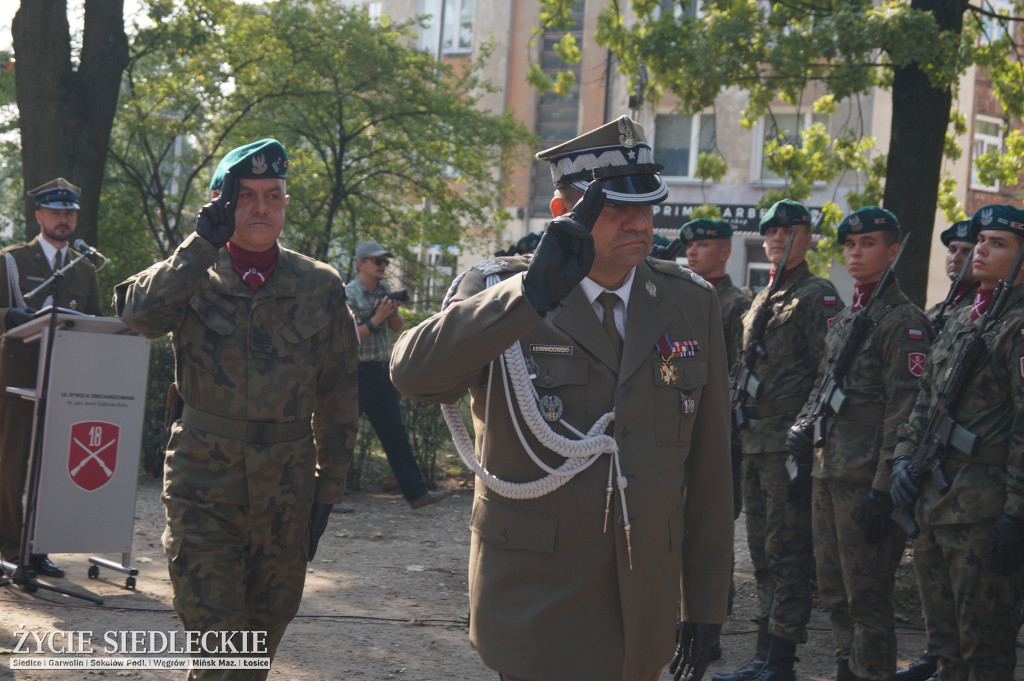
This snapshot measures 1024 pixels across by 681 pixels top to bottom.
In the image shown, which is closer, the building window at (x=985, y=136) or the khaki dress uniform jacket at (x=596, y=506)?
the khaki dress uniform jacket at (x=596, y=506)

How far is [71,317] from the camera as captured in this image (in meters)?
6.27

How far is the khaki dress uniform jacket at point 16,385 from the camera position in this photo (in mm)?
6926

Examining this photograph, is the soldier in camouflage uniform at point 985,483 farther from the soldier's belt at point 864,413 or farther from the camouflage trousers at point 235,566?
the camouflage trousers at point 235,566

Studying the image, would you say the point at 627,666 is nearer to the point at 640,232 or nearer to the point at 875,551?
the point at 640,232

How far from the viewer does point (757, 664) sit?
5844 millimetres

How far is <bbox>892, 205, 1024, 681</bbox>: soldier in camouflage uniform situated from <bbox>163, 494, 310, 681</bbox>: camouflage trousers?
2.78 m

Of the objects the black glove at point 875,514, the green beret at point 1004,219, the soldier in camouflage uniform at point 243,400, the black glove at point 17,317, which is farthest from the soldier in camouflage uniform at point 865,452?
the black glove at point 17,317

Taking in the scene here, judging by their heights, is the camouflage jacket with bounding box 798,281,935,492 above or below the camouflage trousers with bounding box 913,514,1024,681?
above

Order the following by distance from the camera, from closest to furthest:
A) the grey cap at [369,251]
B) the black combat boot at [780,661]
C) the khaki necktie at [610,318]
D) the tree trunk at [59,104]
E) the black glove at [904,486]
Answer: the khaki necktie at [610,318] < the black glove at [904,486] < the black combat boot at [780,661] < the grey cap at [369,251] < the tree trunk at [59,104]

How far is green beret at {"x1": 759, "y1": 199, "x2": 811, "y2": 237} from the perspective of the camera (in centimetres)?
631

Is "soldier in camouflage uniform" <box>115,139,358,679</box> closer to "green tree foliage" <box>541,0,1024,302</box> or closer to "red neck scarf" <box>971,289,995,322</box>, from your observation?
"red neck scarf" <box>971,289,995,322</box>

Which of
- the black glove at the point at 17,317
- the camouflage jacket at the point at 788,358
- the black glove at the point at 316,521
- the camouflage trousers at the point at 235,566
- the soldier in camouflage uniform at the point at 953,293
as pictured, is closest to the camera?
the camouflage trousers at the point at 235,566

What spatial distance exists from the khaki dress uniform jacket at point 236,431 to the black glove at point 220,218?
0.04m

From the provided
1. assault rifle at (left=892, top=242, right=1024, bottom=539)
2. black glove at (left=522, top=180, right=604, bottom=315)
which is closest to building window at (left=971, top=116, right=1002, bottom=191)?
assault rifle at (left=892, top=242, right=1024, bottom=539)
